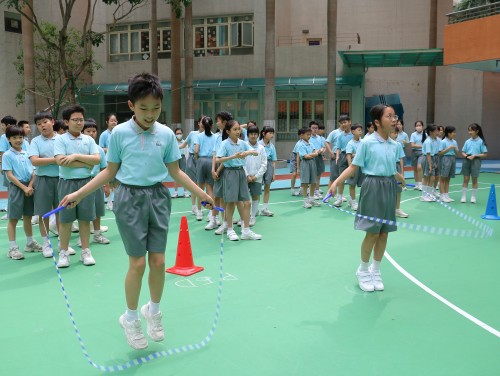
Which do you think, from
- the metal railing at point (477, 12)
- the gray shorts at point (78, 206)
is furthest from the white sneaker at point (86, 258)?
the metal railing at point (477, 12)

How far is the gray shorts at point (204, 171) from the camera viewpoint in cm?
948

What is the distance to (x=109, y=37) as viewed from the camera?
2805cm

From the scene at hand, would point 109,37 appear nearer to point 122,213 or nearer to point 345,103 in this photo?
point 345,103

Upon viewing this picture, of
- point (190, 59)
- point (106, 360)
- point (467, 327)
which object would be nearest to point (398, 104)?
point (190, 59)

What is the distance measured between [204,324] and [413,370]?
1.79 metres

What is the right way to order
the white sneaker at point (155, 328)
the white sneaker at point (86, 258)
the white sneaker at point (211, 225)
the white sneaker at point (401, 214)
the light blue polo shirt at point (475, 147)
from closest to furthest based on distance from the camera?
1. the white sneaker at point (155, 328)
2. the white sneaker at point (86, 258)
3. the white sneaker at point (211, 225)
4. the white sneaker at point (401, 214)
5. the light blue polo shirt at point (475, 147)

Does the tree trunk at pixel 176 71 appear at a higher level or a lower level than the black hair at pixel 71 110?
higher

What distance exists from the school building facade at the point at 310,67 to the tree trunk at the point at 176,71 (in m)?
1.25

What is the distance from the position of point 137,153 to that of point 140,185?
25 centimetres

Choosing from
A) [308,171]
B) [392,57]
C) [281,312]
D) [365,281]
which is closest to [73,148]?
[281,312]

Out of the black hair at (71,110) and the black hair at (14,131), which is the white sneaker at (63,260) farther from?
the black hair at (14,131)

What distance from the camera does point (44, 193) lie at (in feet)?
22.1

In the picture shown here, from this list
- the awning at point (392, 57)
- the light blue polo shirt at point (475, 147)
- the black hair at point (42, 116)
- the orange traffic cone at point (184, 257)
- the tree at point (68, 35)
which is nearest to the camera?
the orange traffic cone at point (184, 257)

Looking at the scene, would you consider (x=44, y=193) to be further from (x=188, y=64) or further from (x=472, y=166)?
(x=188, y=64)
